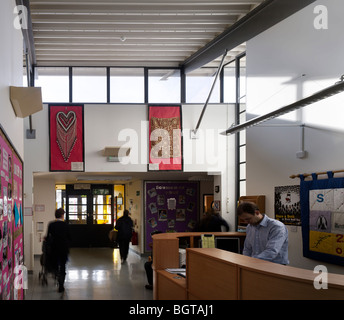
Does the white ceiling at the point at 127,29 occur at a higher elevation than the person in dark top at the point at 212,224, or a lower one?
higher

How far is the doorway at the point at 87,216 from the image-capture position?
17.7 m

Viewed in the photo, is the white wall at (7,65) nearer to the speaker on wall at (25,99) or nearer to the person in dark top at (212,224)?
the speaker on wall at (25,99)

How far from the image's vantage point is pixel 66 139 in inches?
465

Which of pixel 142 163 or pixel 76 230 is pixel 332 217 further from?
pixel 76 230

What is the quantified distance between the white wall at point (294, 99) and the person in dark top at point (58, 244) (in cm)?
390

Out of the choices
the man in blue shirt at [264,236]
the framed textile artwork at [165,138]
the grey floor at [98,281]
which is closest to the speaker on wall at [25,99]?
the man in blue shirt at [264,236]

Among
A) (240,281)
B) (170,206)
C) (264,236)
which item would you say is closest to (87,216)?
(170,206)

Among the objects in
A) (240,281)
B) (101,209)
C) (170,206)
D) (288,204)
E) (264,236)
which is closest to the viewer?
(240,281)

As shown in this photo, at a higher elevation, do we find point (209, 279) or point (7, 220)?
point (7, 220)

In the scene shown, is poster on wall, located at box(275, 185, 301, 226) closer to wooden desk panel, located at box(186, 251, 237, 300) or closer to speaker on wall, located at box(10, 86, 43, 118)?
wooden desk panel, located at box(186, 251, 237, 300)

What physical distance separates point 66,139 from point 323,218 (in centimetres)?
671

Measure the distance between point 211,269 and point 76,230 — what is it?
45.2 ft

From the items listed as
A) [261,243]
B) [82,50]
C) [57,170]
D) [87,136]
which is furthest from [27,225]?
[261,243]

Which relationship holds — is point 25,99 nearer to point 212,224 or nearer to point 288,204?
point 288,204
